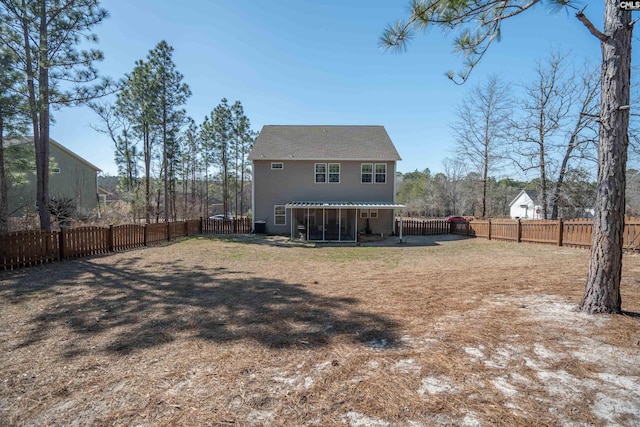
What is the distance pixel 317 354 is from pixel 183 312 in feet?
8.56

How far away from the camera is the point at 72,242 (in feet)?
30.7

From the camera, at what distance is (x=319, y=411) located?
230cm

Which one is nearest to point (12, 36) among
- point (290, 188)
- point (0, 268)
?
point (0, 268)

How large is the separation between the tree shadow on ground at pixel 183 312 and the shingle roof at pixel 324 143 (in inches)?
A: 512

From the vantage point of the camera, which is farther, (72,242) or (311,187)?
(311,187)

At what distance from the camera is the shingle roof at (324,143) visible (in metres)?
19.0

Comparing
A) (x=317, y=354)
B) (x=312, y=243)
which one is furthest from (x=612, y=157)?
(x=312, y=243)

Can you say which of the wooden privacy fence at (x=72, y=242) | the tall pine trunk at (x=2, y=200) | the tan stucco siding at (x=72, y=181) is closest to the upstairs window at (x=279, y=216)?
the wooden privacy fence at (x=72, y=242)

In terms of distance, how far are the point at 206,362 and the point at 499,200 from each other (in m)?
63.5

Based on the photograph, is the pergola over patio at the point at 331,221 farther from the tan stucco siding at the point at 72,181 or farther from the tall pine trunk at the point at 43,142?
the tan stucco siding at the point at 72,181

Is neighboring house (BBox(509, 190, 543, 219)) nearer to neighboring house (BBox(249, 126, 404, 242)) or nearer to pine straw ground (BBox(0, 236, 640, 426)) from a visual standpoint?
neighboring house (BBox(249, 126, 404, 242))

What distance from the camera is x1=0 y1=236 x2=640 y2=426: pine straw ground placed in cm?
231

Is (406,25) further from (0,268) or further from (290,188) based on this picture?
(290,188)

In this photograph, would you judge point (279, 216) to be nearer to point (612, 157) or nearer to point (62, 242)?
point (62, 242)
